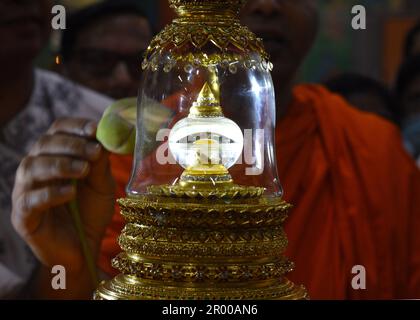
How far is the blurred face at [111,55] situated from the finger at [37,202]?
0.68 m

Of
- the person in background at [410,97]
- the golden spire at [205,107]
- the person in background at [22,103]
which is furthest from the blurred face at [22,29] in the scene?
Result: the person in background at [410,97]

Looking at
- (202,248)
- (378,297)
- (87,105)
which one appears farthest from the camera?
(87,105)

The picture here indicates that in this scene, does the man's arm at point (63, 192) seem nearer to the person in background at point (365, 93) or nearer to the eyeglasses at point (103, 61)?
the eyeglasses at point (103, 61)

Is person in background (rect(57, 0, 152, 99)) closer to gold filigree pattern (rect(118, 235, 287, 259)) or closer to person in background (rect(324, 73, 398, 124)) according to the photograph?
person in background (rect(324, 73, 398, 124))

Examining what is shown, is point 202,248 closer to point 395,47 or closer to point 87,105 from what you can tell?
point 87,105

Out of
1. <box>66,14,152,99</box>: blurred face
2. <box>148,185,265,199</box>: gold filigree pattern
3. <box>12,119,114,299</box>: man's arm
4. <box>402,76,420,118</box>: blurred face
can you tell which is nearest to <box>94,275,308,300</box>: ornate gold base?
<box>148,185,265,199</box>: gold filigree pattern

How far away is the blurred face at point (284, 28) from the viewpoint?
1.95 m

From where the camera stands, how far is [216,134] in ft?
3.90

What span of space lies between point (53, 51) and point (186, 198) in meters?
1.12

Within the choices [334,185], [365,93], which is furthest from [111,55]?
[365,93]

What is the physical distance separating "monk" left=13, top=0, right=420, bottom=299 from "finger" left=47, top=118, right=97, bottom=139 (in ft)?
0.90

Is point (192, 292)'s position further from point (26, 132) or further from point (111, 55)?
point (111, 55)
